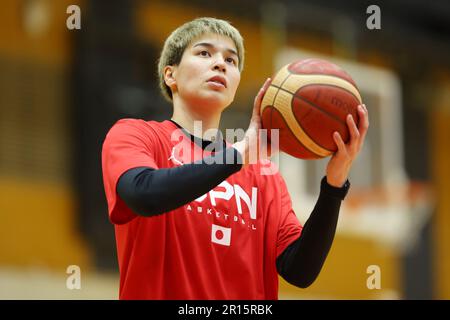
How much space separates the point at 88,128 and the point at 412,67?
6700 millimetres

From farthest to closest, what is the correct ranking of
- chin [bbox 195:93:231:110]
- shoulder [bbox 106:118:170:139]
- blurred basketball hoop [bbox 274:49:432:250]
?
1. blurred basketball hoop [bbox 274:49:432:250]
2. chin [bbox 195:93:231:110]
3. shoulder [bbox 106:118:170:139]

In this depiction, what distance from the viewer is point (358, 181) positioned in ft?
39.4

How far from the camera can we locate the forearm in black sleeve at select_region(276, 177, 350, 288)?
138 inches

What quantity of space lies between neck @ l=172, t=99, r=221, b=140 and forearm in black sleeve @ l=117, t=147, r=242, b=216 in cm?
59

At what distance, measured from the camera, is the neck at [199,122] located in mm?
3693

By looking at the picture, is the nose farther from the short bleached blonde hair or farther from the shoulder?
the shoulder

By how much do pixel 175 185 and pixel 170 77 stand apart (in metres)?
0.96

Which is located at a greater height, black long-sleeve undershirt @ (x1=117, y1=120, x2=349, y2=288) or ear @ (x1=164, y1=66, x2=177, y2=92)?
ear @ (x1=164, y1=66, x2=177, y2=92)

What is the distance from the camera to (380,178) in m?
12.4

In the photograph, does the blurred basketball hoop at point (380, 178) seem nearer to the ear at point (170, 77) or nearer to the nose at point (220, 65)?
the ear at point (170, 77)

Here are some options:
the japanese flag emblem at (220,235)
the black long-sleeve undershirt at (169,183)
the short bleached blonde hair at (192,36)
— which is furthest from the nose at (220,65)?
the japanese flag emblem at (220,235)

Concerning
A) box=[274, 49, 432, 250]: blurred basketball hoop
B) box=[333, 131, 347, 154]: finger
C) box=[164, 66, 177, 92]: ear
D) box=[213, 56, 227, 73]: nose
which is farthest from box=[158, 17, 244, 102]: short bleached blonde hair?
box=[274, 49, 432, 250]: blurred basketball hoop

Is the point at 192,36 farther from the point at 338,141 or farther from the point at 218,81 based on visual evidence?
the point at 338,141

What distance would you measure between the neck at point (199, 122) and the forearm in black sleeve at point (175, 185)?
595mm
